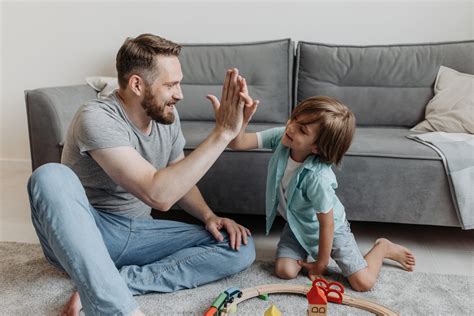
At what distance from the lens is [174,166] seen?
1.22 meters

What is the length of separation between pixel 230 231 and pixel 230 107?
52 centimetres

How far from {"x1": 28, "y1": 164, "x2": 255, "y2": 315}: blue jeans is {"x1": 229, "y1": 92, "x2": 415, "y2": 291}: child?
0.18 meters

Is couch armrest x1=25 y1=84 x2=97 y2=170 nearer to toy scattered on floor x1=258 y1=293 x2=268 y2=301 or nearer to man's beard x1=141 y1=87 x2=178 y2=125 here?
man's beard x1=141 y1=87 x2=178 y2=125

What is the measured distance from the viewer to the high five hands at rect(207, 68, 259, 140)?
117cm

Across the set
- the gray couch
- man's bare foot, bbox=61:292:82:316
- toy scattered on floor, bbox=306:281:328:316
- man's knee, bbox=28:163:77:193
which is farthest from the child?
man's bare foot, bbox=61:292:82:316

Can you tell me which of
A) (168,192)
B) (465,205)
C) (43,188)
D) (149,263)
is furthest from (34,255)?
(465,205)

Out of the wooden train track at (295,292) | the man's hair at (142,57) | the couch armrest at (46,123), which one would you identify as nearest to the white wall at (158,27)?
the couch armrest at (46,123)

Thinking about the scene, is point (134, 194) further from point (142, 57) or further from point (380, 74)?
point (380, 74)

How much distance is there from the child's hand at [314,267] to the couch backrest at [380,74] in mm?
1044

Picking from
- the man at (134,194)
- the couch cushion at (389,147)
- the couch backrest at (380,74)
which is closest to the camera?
the man at (134,194)

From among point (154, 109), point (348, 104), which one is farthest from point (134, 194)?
point (348, 104)

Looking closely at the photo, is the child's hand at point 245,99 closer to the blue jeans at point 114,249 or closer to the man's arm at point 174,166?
the man's arm at point 174,166

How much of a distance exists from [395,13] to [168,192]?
1.98 m

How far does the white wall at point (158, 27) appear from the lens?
2.58 metres
